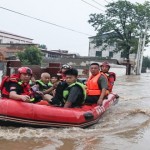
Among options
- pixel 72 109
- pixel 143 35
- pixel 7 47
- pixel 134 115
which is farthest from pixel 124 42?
pixel 72 109

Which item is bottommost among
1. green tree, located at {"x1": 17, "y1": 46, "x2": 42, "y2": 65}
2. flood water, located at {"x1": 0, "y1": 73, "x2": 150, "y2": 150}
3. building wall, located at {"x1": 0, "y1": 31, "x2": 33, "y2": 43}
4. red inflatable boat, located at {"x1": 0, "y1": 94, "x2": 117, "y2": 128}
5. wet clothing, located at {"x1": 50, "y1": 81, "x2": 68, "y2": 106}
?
flood water, located at {"x1": 0, "y1": 73, "x2": 150, "y2": 150}

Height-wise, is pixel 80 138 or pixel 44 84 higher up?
pixel 44 84

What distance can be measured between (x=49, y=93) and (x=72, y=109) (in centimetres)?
144

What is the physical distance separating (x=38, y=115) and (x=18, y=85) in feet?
2.12

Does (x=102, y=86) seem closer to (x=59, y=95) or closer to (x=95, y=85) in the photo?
(x=95, y=85)

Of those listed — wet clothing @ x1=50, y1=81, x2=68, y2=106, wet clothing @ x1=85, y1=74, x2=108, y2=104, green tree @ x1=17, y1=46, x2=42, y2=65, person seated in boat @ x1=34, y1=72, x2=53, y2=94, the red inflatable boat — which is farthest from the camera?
green tree @ x1=17, y1=46, x2=42, y2=65

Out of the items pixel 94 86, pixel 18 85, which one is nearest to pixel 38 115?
pixel 18 85

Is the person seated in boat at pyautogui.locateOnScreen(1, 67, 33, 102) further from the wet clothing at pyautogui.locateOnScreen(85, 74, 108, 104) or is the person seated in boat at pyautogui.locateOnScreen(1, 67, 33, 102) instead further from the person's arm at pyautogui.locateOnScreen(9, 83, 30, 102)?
the wet clothing at pyautogui.locateOnScreen(85, 74, 108, 104)

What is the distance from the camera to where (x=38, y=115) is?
647 cm

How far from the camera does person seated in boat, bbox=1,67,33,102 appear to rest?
21.3ft

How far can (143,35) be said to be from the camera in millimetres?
Answer: 39406

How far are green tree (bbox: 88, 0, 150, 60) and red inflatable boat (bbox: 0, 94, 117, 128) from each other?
114 ft

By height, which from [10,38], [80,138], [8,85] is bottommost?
[80,138]

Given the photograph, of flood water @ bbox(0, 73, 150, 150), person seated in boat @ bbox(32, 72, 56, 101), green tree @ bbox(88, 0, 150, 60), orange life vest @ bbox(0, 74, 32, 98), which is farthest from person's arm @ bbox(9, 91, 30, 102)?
green tree @ bbox(88, 0, 150, 60)
